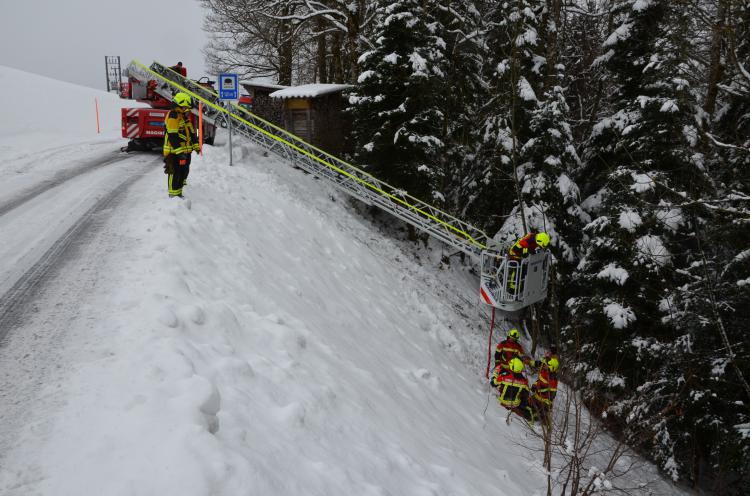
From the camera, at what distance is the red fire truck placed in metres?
15.0

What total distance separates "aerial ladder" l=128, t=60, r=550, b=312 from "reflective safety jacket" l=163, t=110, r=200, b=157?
14.8 feet

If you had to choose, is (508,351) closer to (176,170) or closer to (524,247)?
(524,247)

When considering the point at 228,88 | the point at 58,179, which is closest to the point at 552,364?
the point at 228,88

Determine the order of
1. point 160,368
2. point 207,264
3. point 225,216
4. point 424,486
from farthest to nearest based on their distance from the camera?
point 225,216, point 207,264, point 424,486, point 160,368

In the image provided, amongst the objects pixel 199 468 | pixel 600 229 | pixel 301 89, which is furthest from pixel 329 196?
pixel 199 468

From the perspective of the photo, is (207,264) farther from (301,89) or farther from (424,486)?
(301,89)

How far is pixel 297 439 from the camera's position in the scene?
4371 mm

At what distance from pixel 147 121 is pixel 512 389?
44.3 feet

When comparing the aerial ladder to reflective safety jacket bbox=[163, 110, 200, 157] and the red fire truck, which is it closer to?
the red fire truck

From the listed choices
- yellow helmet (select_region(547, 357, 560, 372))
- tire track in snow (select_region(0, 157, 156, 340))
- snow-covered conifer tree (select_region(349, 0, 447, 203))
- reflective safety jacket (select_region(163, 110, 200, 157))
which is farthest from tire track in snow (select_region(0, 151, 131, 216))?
yellow helmet (select_region(547, 357, 560, 372))

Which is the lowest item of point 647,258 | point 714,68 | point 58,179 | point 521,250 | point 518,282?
point 518,282

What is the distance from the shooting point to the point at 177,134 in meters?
8.57

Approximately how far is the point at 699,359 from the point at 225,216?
10.2 metres

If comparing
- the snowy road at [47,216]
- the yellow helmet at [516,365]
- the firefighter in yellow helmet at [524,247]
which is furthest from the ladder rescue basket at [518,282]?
the snowy road at [47,216]
